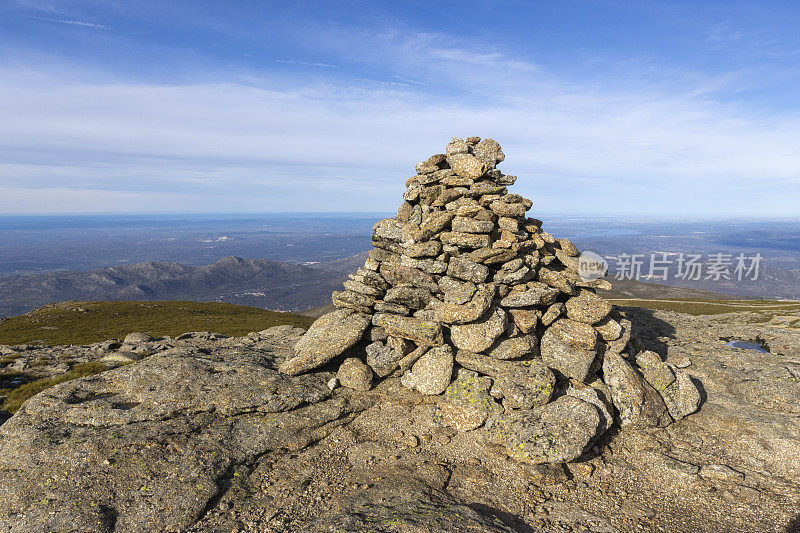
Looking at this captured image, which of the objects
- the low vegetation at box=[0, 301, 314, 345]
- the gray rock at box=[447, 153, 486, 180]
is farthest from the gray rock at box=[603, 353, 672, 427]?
the low vegetation at box=[0, 301, 314, 345]

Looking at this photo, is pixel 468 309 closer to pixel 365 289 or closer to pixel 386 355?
pixel 386 355

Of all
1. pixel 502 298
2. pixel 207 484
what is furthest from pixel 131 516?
pixel 502 298

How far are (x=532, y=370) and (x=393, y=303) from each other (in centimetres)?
995

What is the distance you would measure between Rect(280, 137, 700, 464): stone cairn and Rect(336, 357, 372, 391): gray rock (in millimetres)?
68

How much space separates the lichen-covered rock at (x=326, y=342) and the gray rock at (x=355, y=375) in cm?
115

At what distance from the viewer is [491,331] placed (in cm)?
2258

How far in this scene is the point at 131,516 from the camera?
13375mm

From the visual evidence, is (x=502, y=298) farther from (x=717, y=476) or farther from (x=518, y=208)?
(x=717, y=476)

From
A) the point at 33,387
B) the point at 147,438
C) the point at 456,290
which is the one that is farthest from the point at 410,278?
the point at 33,387

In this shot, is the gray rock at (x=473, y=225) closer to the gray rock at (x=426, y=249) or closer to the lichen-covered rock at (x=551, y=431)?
the gray rock at (x=426, y=249)

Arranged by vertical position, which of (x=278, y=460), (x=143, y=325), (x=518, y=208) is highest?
(x=518, y=208)

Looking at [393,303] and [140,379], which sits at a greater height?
[393,303]

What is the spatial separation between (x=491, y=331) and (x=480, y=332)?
67 centimetres

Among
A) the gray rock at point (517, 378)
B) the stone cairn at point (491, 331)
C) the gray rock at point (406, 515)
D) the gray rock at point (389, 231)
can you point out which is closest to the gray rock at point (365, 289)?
the stone cairn at point (491, 331)
